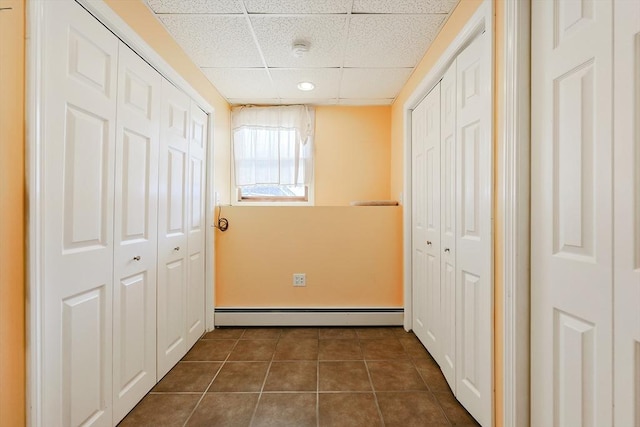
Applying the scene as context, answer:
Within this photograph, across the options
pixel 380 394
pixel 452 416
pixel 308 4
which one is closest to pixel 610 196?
pixel 452 416

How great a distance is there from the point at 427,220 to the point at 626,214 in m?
1.49

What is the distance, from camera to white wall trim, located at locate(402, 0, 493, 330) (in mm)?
1451

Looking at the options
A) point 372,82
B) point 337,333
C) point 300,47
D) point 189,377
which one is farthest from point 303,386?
point 372,82

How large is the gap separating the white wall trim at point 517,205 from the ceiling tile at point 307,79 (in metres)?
1.50

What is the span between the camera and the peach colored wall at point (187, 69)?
163cm

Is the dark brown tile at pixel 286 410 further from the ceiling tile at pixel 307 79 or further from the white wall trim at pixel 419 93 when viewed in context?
the ceiling tile at pixel 307 79

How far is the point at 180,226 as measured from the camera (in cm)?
222

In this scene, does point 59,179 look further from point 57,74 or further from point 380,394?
point 380,394

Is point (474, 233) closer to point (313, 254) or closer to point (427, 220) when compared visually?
point (427, 220)

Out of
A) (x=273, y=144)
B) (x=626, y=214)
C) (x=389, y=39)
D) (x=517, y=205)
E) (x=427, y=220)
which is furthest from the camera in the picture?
(x=273, y=144)

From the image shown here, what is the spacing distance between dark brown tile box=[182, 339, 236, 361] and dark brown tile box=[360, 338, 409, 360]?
1.12m

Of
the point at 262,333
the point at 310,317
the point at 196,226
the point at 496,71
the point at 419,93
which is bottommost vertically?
the point at 262,333

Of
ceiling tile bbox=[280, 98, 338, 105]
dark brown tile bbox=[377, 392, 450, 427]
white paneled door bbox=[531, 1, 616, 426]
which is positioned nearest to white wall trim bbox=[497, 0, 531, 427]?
white paneled door bbox=[531, 1, 616, 426]

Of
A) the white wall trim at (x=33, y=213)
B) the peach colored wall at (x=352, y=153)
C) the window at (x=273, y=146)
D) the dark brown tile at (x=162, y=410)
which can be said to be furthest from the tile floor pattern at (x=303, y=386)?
the window at (x=273, y=146)
